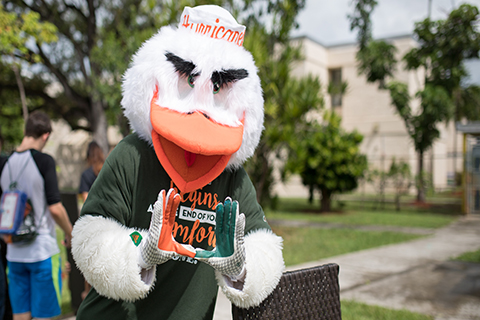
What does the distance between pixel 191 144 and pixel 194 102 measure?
0.21m

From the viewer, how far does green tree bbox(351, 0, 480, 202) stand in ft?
45.0

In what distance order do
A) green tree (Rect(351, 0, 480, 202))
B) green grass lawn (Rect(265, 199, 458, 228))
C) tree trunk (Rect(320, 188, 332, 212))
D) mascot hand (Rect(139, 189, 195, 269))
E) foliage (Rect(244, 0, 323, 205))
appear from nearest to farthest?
mascot hand (Rect(139, 189, 195, 269)) → foliage (Rect(244, 0, 323, 205)) → green grass lawn (Rect(265, 199, 458, 228)) → green tree (Rect(351, 0, 480, 202)) → tree trunk (Rect(320, 188, 332, 212))

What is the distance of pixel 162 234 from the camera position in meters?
1.17

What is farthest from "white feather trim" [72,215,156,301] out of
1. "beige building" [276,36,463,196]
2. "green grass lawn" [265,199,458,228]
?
"beige building" [276,36,463,196]

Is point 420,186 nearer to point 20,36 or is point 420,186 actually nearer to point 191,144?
point 20,36

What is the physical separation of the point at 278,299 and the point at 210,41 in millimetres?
1047

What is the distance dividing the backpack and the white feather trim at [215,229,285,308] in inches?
75.2

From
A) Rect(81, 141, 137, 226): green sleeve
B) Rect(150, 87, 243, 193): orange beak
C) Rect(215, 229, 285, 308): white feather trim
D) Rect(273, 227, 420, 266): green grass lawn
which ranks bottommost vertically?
Rect(273, 227, 420, 266): green grass lawn

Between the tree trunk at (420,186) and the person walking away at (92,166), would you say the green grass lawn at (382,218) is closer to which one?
the tree trunk at (420,186)

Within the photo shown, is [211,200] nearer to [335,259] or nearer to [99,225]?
[99,225]

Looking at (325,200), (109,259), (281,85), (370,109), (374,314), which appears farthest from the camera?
(370,109)

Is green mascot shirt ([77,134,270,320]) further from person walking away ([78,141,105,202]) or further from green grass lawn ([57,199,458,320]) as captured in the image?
green grass lawn ([57,199,458,320])

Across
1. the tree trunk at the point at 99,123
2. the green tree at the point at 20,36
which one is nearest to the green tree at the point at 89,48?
the tree trunk at the point at 99,123

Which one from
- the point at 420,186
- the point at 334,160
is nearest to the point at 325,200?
the point at 334,160
